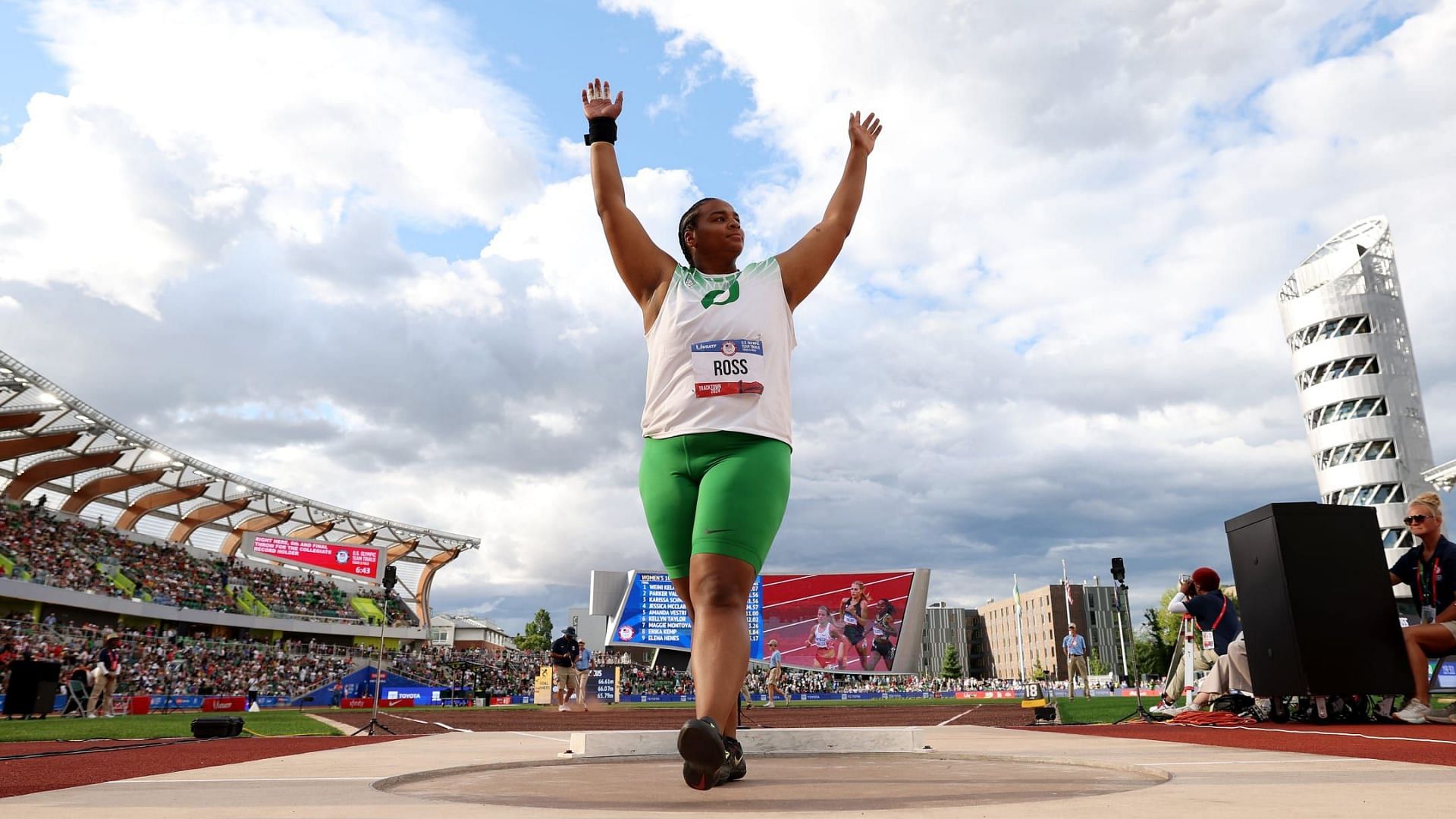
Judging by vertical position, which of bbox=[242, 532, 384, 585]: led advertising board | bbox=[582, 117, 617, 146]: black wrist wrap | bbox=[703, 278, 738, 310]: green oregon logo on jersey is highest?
bbox=[242, 532, 384, 585]: led advertising board

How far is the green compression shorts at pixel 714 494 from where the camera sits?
266cm

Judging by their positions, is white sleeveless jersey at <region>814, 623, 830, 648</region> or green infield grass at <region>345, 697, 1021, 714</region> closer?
green infield grass at <region>345, 697, 1021, 714</region>

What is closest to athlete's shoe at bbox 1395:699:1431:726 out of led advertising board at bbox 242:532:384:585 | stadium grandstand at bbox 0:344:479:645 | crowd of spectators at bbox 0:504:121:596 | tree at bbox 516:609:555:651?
stadium grandstand at bbox 0:344:479:645

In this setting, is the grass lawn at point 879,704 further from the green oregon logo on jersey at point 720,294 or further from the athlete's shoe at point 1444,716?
the green oregon logo on jersey at point 720,294

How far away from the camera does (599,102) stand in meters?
3.33

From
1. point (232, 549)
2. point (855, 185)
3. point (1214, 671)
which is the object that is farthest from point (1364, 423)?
point (232, 549)

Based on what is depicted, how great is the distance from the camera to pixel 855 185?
11.6ft

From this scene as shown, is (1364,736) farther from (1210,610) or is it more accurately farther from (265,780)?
(265,780)

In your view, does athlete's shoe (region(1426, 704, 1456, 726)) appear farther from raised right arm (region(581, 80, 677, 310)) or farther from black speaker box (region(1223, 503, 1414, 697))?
raised right arm (region(581, 80, 677, 310))

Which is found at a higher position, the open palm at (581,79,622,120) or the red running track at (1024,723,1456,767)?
the open palm at (581,79,622,120)

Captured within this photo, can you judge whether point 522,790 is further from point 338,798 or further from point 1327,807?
point 1327,807

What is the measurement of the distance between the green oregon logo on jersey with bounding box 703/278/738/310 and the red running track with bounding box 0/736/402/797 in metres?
2.47

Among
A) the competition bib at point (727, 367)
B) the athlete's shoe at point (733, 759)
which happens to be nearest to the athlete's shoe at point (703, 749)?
the athlete's shoe at point (733, 759)

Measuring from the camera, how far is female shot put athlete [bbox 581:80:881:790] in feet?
8.35
